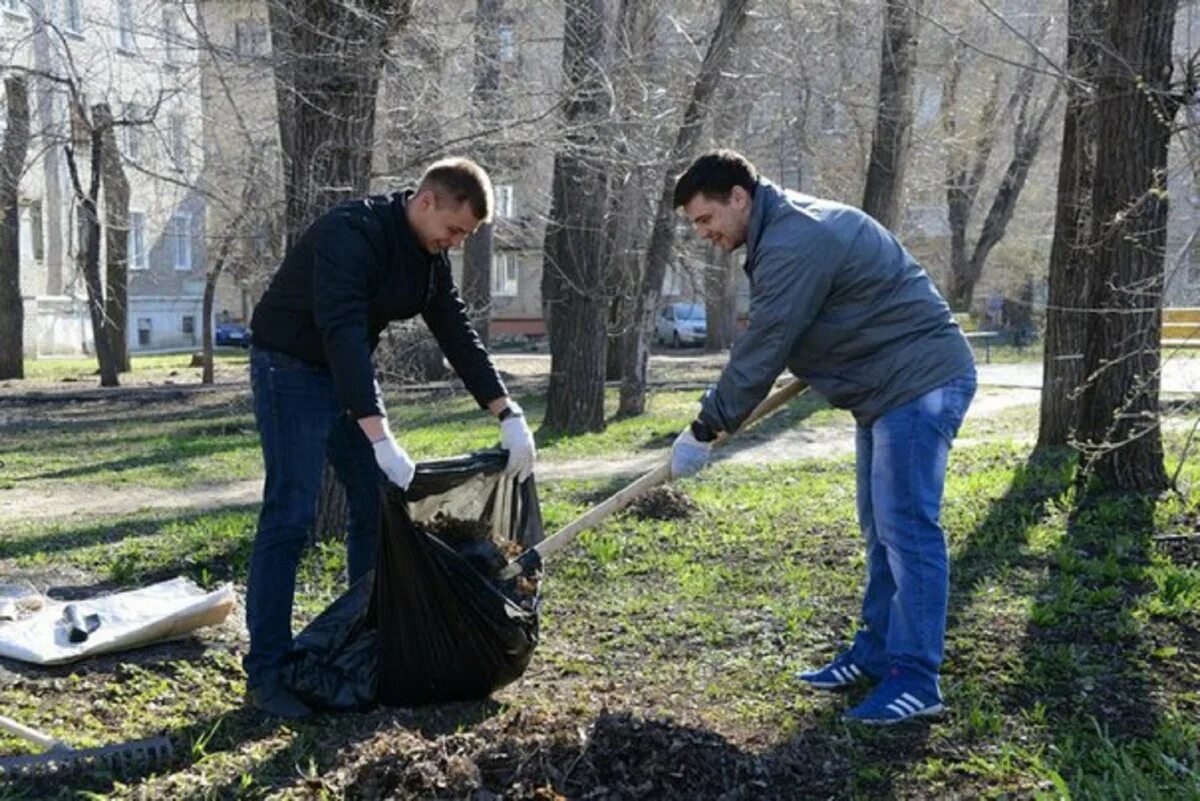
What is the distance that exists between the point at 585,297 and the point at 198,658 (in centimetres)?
838

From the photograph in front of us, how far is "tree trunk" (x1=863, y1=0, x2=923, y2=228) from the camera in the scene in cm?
1382

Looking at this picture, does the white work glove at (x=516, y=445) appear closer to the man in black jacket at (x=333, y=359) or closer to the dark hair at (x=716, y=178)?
the man in black jacket at (x=333, y=359)

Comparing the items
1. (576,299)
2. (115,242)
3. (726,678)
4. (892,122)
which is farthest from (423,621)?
(115,242)

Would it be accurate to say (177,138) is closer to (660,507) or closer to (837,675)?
(660,507)

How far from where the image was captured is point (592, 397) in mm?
12797

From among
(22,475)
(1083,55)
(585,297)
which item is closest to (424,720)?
(1083,55)

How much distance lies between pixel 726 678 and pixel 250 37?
4.58 meters

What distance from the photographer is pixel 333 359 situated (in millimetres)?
3801

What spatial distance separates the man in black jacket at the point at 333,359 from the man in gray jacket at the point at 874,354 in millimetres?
735

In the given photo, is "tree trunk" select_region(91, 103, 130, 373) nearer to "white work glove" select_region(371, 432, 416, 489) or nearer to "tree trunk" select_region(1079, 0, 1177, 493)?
"tree trunk" select_region(1079, 0, 1177, 493)

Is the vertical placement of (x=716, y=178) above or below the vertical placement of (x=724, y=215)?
above

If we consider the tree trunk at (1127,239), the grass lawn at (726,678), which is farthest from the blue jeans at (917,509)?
the tree trunk at (1127,239)

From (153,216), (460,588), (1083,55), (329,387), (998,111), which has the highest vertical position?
(998,111)

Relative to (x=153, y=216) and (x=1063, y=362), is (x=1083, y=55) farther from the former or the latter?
(x=153, y=216)
